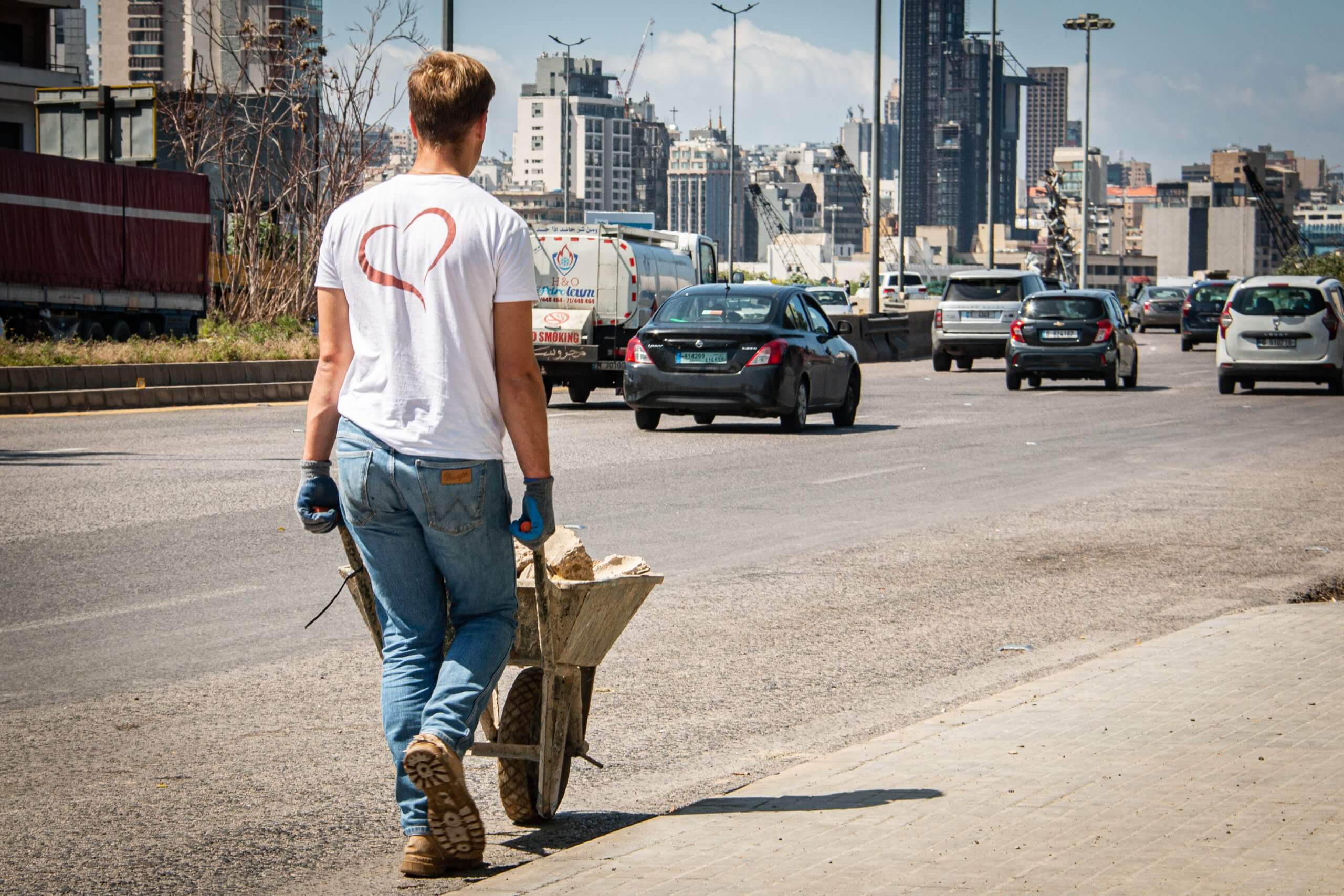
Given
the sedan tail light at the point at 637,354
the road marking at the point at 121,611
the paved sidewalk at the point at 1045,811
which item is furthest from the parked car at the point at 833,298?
the paved sidewalk at the point at 1045,811

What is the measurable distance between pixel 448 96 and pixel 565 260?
20.6m

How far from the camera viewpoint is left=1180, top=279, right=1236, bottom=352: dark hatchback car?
156 feet

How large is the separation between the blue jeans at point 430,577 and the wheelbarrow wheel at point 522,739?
394 millimetres

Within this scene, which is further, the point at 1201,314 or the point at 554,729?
the point at 1201,314

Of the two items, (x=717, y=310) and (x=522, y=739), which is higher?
(x=717, y=310)

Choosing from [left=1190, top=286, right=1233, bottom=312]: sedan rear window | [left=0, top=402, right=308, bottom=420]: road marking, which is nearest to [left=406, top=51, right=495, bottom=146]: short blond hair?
[left=0, top=402, right=308, bottom=420]: road marking

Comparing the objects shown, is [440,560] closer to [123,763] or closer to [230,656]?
[123,763]

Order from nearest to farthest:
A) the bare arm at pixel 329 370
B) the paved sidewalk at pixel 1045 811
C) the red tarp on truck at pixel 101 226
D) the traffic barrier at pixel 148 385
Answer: the paved sidewalk at pixel 1045 811 < the bare arm at pixel 329 370 < the traffic barrier at pixel 148 385 < the red tarp on truck at pixel 101 226

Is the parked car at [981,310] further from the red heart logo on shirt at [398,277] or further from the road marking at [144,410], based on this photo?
the red heart logo on shirt at [398,277]

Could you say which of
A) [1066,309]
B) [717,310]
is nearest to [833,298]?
[1066,309]

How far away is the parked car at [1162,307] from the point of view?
6359 cm

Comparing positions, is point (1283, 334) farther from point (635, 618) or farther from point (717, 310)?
point (635, 618)

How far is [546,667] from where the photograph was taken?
4.68 metres

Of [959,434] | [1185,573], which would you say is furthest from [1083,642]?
[959,434]
